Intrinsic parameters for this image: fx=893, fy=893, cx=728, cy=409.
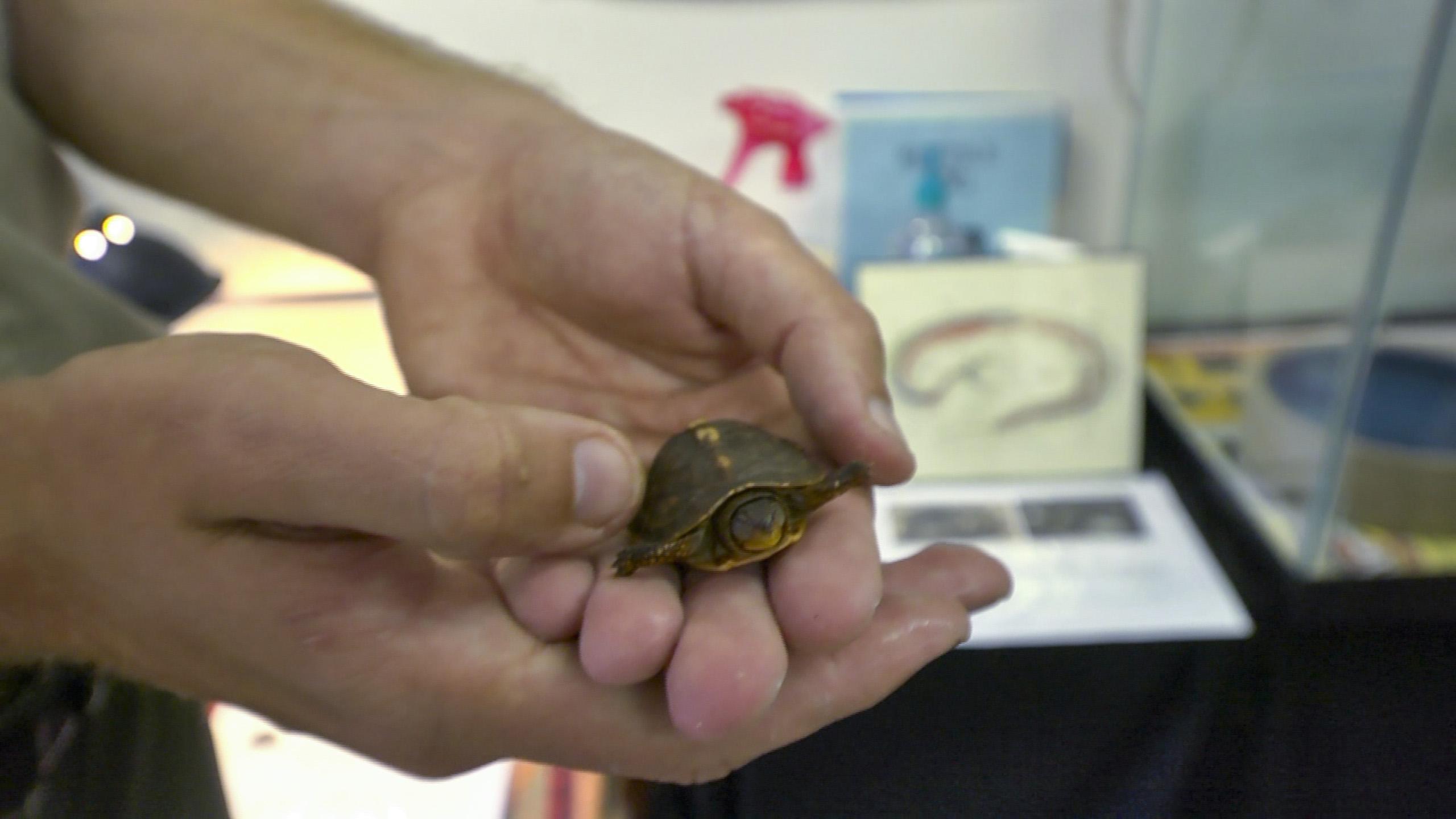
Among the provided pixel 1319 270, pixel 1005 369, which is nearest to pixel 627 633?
pixel 1005 369

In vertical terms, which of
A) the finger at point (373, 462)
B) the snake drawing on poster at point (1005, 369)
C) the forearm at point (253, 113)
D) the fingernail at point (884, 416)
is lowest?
the snake drawing on poster at point (1005, 369)

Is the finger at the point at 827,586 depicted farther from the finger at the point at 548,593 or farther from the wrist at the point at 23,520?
the wrist at the point at 23,520

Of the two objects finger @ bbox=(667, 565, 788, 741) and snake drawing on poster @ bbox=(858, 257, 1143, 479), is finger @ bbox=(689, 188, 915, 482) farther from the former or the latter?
snake drawing on poster @ bbox=(858, 257, 1143, 479)

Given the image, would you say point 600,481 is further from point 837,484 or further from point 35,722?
point 35,722

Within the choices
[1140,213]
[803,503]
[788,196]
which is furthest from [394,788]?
[1140,213]

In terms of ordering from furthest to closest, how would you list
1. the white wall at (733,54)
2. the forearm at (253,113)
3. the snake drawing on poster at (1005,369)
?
the white wall at (733,54) → the snake drawing on poster at (1005,369) → the forearm at (253,113)

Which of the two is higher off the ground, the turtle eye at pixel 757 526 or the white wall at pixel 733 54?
the white wall at pixel 733 54

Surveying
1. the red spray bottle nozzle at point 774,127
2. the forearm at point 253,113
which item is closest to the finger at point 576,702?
the forearm at point 253,113
